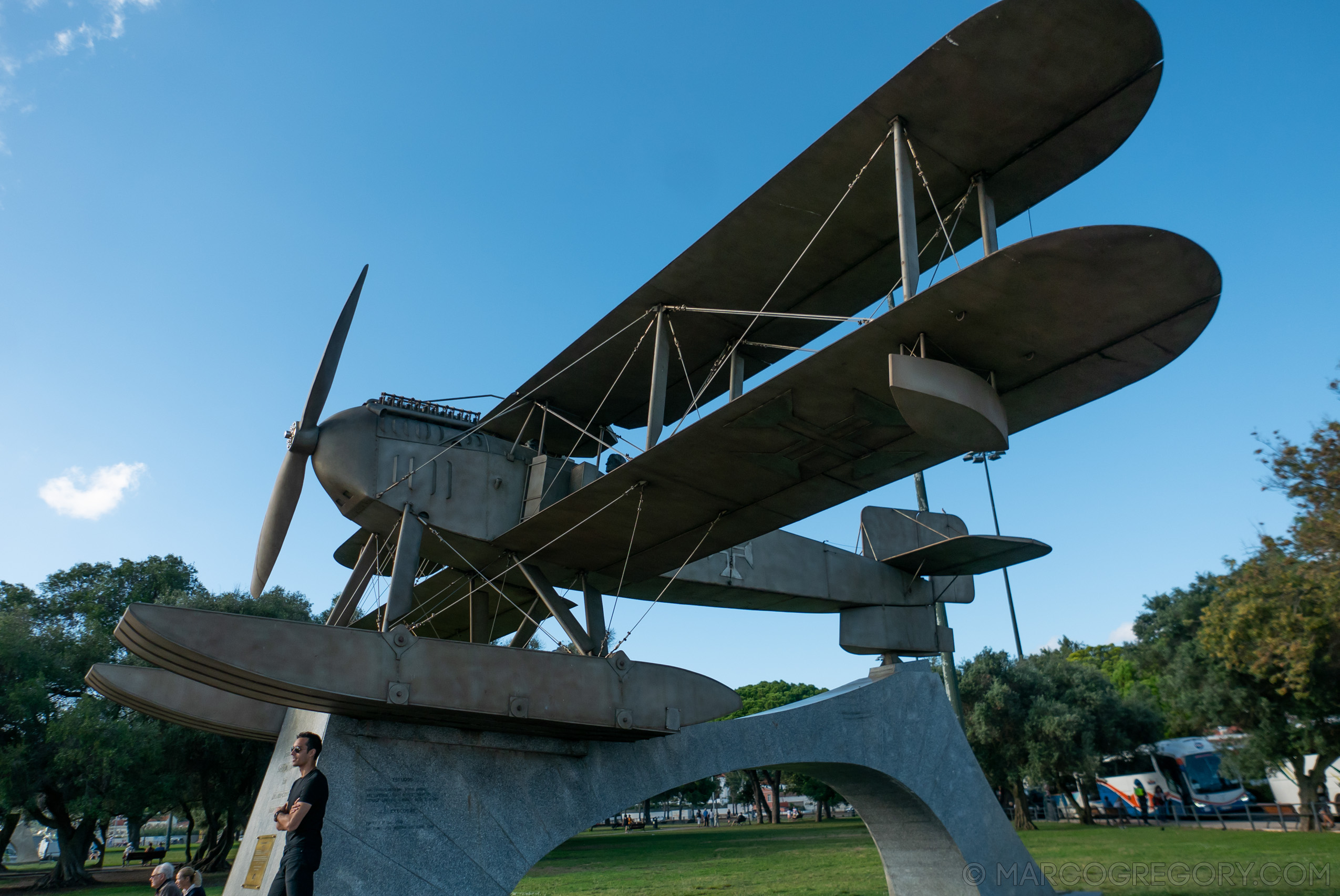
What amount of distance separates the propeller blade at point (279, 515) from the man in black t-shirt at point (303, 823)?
25.1ft

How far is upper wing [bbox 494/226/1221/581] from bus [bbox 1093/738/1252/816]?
122ft

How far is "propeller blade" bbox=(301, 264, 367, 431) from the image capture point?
416 inches

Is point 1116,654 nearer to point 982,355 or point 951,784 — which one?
point 951,784

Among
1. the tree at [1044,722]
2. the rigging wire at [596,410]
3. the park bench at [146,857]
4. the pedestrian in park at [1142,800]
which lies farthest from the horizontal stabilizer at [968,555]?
the park bench at [146,857]

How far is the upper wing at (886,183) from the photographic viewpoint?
6.67m

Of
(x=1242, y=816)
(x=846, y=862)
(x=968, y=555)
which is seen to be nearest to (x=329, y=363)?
(x=968, y=555)

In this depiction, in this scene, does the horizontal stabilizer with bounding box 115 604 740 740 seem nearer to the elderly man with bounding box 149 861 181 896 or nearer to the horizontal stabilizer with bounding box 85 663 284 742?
the elderly man with bounding box 149 861 181 896

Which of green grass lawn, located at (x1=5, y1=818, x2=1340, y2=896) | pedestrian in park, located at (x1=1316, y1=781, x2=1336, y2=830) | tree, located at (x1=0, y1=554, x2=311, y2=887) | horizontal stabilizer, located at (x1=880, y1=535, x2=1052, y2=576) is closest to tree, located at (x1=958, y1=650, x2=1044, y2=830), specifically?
green grass lawn, located at (x1=5, y1=818, x2=1340, y2=896)

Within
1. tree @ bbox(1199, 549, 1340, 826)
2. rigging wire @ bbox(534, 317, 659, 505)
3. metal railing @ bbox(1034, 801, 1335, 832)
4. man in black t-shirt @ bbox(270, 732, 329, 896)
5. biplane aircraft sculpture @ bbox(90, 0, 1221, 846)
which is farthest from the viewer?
metal railing @ bbox(1034, 801, 1335, 832)

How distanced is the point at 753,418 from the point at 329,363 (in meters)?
5.90

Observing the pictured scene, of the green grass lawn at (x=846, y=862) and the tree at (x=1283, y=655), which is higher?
the tree at (x=1283, y=655)

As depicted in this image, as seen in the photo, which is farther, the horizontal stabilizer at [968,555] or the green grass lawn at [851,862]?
the green grass lawn at [851,862]

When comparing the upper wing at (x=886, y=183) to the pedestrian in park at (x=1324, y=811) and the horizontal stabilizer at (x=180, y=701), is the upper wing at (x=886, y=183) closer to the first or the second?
the horizontal stabilizer at (x=180, y=701)

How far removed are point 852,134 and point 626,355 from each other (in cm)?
465
